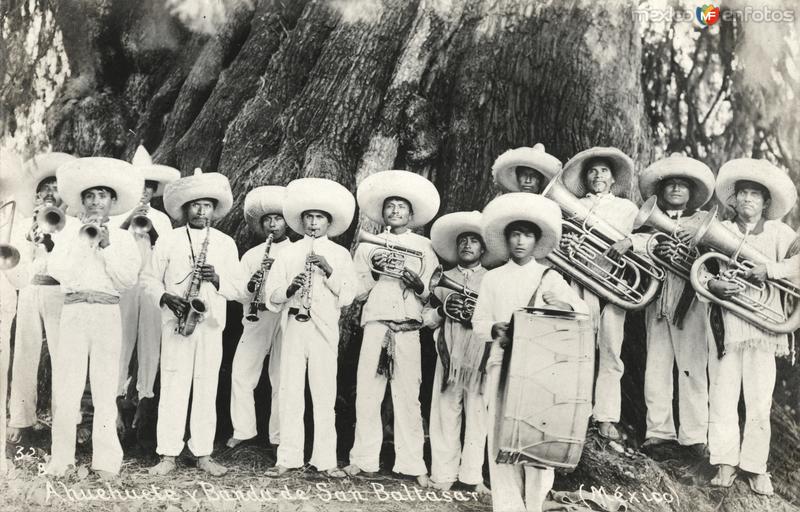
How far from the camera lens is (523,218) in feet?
20.0

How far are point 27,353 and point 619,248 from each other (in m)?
4.61

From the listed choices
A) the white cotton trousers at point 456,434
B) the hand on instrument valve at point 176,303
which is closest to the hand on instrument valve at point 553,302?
the white cotton trousers at point 456,434

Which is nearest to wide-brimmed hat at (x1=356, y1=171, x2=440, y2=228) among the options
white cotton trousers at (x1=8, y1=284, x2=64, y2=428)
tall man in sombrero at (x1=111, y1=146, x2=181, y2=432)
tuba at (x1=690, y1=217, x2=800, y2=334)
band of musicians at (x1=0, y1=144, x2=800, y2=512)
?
band of musicians at (x1=0, y1=144, x2=800, y2=512)

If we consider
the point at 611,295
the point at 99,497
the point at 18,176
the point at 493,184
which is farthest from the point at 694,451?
the point at 18,176

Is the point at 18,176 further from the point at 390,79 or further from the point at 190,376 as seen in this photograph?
the point at 390,79

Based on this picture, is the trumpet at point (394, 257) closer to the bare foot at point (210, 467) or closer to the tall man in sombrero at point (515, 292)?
the tall man in sombrero at point (515, 292)

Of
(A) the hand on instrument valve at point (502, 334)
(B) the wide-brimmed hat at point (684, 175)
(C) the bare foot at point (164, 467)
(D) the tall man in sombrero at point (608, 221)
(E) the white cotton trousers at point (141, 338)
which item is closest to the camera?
(A) the hand on instrument valve at point (502, 334)

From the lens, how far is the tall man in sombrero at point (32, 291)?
6.78m

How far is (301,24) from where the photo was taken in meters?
8.04

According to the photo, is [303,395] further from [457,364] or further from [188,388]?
[457,364]

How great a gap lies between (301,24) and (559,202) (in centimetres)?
299

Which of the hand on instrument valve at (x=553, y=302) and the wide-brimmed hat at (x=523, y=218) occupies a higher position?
the wide-brimmed hat at (x=523, y=218)

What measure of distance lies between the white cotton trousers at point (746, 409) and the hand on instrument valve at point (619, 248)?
1029 mm
